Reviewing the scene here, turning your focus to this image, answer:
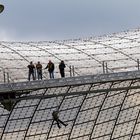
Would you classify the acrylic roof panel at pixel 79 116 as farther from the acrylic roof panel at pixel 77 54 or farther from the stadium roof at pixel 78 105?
the acrylic roof panel at pixel 77 54

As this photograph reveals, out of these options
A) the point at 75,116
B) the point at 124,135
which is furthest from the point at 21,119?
the point at 124,135

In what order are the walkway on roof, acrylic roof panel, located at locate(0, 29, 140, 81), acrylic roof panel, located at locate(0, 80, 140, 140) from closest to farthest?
the walkway on roof, acrylic roof panel, located at locate(0, 80, 140, 140), acrylic roof panel, located at locate(0, 29, 140, 81)

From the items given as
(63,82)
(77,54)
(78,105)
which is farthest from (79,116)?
Answer: (63,82)

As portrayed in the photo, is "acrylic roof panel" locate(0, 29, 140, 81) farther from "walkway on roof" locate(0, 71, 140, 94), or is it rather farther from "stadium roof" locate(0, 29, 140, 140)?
"walkway on roof" locate(0, 71, 140, 94)

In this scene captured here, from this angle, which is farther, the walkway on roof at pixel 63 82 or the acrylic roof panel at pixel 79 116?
the acrylic roof panel at pixel 79 116

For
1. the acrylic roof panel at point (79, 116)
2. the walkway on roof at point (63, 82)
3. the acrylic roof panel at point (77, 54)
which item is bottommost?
the acrylic roof panel at point (79, 116)

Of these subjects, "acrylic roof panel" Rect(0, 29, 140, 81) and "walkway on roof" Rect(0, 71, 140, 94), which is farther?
"acrylic roof panel" Rect(0, 29, 140, 81)

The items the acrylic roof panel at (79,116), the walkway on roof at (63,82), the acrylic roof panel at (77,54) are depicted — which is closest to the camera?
the walkway on roof at (63,82)

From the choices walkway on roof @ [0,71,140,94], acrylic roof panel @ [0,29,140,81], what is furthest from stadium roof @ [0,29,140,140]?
walkway on roof @ [0,71,140,94]

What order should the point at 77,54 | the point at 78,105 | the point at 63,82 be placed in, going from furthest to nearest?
the point at 77,54 → the point at 78,105 → the point at 63,82

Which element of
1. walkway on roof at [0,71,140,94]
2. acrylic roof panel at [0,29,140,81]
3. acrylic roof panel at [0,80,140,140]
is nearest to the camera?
walkway on roof at [0,71,140,94]

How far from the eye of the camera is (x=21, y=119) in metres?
43.0

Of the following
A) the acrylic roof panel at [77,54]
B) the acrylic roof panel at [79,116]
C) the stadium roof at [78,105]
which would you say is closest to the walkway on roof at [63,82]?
the stadium roof at [78,105]

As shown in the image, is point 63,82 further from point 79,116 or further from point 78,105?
point 79,116
